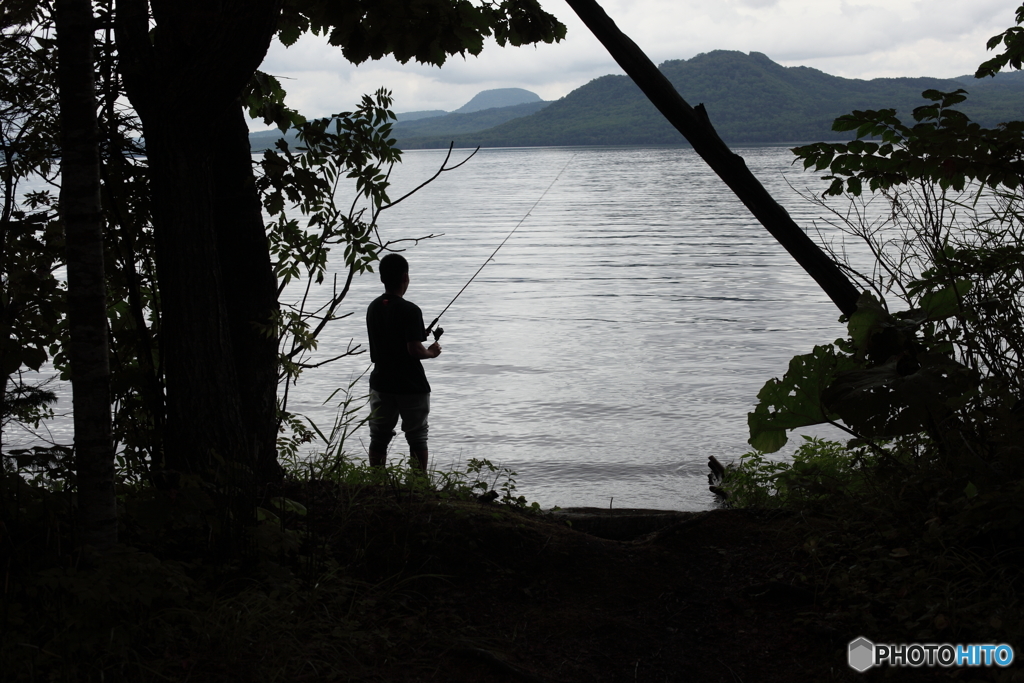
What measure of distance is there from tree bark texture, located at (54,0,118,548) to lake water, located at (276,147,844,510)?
4695mm

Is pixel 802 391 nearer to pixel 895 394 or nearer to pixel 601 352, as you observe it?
pixel 895 394

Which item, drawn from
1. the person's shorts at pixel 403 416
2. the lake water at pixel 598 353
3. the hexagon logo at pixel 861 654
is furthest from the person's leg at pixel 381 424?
the hexagon logo at pixel 861 654

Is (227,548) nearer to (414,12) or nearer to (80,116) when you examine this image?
(80,116)

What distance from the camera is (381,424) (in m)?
6.74

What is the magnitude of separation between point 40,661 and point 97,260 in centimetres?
141

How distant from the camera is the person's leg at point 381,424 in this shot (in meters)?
Answer: 6.67

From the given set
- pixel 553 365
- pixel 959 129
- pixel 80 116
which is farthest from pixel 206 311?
pixel 553 365

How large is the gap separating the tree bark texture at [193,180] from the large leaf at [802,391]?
9.07 ft

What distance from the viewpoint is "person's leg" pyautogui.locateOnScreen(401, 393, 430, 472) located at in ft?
21.7

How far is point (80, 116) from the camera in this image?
2928 mm

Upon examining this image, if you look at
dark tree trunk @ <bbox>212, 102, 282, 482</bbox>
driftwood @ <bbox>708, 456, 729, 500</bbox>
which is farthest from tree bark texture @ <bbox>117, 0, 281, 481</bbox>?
driftwood @ <bbox>708, 456, 729, 500</bbox>

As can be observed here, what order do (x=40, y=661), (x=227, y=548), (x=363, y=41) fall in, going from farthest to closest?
(x=363, y=41)
(x=227, y=548)
(x=40, y=661)

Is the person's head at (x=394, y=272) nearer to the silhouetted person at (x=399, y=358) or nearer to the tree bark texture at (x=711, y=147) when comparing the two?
the silhouetted person at (x=399, y=358)

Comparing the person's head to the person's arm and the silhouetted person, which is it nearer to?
the silhouetted person
